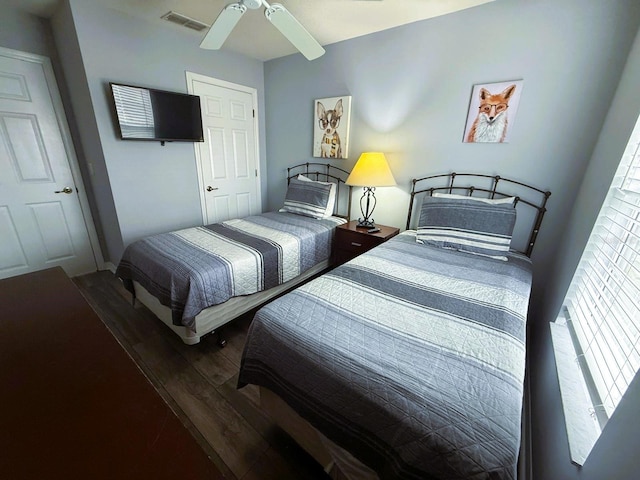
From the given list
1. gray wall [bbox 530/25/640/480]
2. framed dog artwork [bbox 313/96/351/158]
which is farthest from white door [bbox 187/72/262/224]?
gray wall [bbox 530/25/640/480]

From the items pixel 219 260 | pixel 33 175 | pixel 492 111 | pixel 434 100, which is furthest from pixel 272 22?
pixel 33 175

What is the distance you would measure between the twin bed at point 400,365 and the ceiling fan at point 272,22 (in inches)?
62.1

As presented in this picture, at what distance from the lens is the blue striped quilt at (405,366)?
73 centimetres

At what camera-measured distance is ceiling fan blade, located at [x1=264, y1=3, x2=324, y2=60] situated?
1.55m

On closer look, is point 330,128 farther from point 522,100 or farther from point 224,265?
point 224,265

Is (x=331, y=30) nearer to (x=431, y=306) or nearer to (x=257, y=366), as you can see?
(x=431, y=306)

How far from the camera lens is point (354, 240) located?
2549 millimetres

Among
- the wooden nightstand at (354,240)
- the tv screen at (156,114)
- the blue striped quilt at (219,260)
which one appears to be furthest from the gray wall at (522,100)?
the tv screen at (156,114)

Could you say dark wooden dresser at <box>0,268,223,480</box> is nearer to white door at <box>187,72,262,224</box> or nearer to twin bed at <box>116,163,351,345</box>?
twin bed at <box>116,163,351,345</box>

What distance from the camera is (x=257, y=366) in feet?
3.80

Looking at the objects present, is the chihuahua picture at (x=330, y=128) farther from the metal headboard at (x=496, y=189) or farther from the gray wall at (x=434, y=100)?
the metal headboard at (x=496, y=189)

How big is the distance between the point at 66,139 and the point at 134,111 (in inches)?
36.2

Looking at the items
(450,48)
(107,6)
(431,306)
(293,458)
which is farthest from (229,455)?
(107,6)

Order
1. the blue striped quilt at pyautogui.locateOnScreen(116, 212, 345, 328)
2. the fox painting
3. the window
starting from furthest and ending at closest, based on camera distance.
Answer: the fox painting < the blue striped quilt at pyautogui.locateOnScreen(116, 212, 345, 328) < the window
